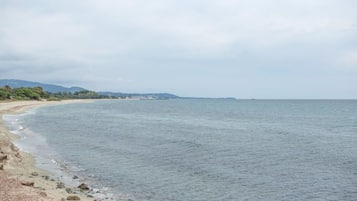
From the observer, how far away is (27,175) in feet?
82.1

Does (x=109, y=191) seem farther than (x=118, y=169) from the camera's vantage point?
No

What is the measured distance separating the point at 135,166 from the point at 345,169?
16427 millimetres

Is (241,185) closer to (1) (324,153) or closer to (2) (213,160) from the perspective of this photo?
(2) (213,160)

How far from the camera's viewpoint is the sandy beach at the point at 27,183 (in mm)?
17641

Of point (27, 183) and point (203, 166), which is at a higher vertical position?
point (27, 183)

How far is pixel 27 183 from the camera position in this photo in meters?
20.7

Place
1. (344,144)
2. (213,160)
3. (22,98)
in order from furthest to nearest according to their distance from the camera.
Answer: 1. (22,98)
2. (344,144)
3. (213,160)

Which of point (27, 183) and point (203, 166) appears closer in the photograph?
point (27, 183)

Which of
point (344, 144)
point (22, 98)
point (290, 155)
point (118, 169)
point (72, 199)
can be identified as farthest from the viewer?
point (22, 98)

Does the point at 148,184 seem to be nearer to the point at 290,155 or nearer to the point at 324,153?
the point at 290,155

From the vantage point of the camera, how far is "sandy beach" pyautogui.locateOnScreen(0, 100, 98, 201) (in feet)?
57.9

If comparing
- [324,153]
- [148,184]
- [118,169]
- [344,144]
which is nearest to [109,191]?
[148,184]

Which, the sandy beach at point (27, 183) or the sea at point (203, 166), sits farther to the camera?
the sea at point (203, 166)

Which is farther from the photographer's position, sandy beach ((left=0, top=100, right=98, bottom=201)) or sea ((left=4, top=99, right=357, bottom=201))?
sea ((left=4, top=99, right=357, bottom=201))
